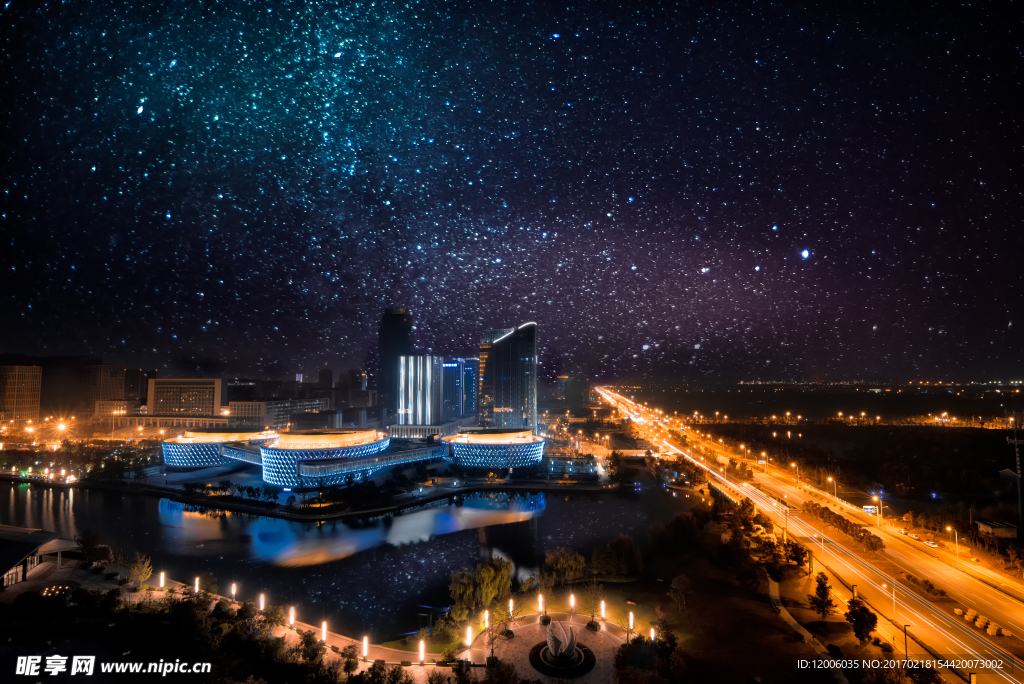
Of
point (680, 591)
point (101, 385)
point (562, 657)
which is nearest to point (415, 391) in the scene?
point (101, 385)

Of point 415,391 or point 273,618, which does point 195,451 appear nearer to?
point 415,391

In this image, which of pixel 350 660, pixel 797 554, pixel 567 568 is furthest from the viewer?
pixel 797 554

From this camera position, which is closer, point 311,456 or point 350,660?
point 350,660

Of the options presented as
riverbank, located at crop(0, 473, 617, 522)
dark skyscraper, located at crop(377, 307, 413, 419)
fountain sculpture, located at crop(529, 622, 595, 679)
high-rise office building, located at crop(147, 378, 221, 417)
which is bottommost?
riverbank, located at crop(0, 473, 617, 522)

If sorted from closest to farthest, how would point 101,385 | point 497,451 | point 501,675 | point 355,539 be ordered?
point 501,675, point 355,539, point 497,451, point 101,385

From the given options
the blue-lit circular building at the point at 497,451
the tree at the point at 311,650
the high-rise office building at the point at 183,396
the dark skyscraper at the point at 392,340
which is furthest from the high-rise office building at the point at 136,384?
the tree at the point at 311,650

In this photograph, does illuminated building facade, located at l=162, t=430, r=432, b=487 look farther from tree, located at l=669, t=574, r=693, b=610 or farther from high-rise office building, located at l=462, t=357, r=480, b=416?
high-rise office building, located at l=462, t=357, r=480, b=416

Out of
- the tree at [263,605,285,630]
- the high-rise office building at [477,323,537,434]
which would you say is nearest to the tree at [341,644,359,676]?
the tree at [263,605,285,630]
